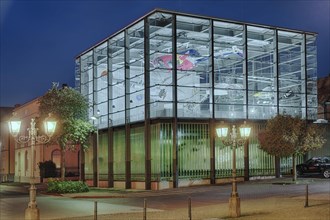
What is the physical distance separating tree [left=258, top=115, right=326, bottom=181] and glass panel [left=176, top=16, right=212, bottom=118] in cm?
727

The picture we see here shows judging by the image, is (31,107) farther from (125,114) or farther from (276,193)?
(276,193)

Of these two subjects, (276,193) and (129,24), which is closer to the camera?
(276,193)

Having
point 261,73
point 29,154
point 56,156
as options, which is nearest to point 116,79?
point 261,73

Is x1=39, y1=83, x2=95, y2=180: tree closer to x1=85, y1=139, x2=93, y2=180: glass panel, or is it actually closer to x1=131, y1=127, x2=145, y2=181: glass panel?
x1=131, y1=127, x2=145, y2=181: glass panel

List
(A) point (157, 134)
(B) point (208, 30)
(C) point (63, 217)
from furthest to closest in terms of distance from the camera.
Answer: (B) point (208, 30)
(A) point (157, 134)
(C) point (63, 217)

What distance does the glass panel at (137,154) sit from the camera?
43.6 m

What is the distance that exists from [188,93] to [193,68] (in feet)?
8.03

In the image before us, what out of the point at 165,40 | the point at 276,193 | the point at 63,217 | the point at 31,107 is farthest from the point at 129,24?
the point at 31,107

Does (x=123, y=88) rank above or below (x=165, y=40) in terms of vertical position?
below

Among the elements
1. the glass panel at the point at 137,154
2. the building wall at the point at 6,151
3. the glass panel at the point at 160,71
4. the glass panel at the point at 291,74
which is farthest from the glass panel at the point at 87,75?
the building wall at the point at 6,151

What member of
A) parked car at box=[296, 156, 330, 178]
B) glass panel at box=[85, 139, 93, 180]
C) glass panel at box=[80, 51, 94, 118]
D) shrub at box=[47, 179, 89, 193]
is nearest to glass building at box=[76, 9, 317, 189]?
glass panel at box=[85, 139, 93, 180]

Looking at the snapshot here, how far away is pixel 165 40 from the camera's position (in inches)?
1789

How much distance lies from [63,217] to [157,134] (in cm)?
2004

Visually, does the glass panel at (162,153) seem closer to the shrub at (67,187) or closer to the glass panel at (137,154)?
the glass panel at (137,154)
